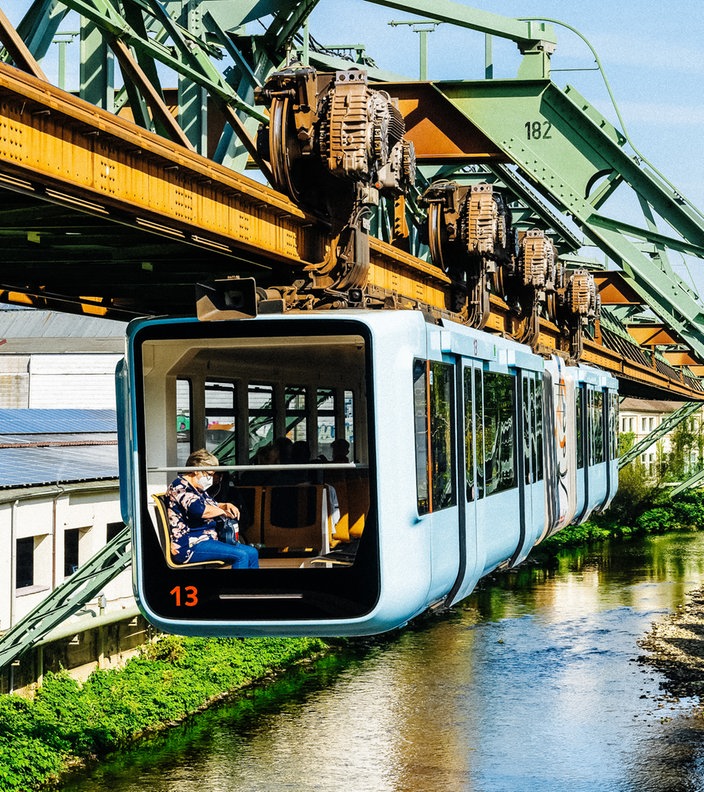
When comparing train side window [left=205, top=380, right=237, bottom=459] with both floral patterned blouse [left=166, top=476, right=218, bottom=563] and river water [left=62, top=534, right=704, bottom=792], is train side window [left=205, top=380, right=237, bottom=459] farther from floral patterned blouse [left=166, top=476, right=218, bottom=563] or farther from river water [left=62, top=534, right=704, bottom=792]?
river water [left=62, top=534, right=704, bottom=792]

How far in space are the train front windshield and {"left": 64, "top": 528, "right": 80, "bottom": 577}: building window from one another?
64.0 feet

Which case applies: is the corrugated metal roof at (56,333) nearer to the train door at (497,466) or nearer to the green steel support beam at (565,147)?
the green steel support beam at (565,147)

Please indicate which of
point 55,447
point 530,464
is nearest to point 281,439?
point 530,464

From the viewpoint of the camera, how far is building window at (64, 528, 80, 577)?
27.8 meters

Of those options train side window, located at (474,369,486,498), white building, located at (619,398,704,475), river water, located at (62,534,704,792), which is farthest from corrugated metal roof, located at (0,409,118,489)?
white building, located at (619,398,704,475)

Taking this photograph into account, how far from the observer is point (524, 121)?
1722 cm

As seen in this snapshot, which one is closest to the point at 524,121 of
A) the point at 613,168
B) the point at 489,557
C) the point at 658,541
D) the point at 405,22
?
the point at 613,168

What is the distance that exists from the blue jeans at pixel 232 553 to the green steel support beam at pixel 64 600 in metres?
14.6

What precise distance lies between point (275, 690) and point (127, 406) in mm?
23577

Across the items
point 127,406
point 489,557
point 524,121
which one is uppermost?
point 524,121

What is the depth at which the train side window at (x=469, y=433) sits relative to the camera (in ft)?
34.0

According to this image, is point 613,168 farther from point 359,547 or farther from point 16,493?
point 16,493

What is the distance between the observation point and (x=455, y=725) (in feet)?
94.1

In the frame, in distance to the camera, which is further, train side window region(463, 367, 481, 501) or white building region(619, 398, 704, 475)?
white building region(619, 398, 704, 475)
